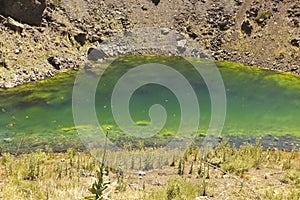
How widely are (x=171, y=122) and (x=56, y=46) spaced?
70.4ft

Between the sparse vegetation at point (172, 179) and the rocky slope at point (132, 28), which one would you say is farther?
the rocky slope at point (132, 28)

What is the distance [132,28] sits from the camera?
174ft

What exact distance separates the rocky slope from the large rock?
103 millimetres

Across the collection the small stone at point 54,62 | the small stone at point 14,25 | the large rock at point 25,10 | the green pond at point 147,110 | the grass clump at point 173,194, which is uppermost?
the large rock at point 25,10

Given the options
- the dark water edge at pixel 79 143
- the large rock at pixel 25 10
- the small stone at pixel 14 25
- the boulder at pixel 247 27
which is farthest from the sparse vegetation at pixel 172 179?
the boulder at pixel 247 27

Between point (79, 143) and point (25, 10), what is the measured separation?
2464cm

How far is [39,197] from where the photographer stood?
9812mm

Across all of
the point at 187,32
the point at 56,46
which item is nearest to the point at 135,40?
the point at 187,32

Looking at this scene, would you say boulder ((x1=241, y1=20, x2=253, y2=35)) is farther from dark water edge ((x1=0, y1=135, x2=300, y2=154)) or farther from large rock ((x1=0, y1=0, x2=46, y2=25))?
dark water edge ((x1=0, y1=135, x2=300, y2=154))

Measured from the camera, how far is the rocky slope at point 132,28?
131ft

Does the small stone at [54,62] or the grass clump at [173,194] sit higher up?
the small stone at [54,62]

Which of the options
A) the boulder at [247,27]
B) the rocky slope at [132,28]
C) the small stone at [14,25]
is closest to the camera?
the rocky slope at [132,28]

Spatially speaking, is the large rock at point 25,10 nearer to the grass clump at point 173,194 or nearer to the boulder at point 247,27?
the boulder at point 247,27

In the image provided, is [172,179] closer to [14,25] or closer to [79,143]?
[79,143]
